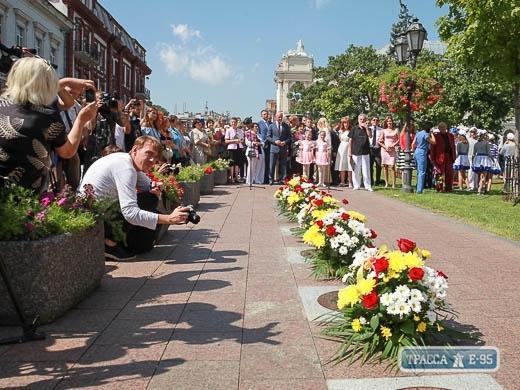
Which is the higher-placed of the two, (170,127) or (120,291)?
(170,127)

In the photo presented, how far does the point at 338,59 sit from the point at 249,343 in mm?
73541

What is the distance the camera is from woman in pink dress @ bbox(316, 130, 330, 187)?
16.5 meters

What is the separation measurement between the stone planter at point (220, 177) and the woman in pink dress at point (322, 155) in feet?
9.52

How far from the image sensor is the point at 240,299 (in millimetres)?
5035

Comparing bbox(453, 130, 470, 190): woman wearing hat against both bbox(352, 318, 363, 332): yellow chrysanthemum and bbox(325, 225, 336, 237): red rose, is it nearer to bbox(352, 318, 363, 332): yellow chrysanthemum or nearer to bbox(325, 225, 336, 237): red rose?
bbox(325, 225, 336, 237): red rose

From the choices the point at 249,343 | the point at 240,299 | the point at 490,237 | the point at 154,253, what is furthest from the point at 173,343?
the point at 490,237

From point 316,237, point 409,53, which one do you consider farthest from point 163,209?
point 409,53

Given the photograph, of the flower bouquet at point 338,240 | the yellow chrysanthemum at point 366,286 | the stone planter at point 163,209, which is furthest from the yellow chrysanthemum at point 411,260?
the stone planter at point 163,209

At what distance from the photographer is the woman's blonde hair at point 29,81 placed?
4285mm

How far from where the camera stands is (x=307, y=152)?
55.7 feet

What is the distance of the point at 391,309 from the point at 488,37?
→ 604 inches

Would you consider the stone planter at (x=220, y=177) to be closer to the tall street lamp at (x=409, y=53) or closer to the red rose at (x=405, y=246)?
the tall street lamp at (x=409, y=53)

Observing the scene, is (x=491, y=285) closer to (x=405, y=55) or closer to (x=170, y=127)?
(x=170, y=127)

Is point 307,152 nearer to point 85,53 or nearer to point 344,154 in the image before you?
point 344,154
